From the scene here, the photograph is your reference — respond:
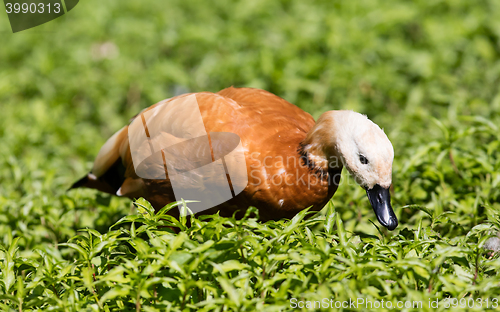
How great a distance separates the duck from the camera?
2590 mm

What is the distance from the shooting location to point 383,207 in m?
2.60

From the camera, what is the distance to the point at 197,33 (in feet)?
20.0

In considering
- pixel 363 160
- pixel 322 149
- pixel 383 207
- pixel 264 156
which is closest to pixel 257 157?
pixel 264 156

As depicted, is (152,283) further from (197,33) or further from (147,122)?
(197,33)

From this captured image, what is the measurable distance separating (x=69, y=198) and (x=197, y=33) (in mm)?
3431

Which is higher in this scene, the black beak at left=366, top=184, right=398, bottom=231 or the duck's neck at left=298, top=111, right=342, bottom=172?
the duck's neck at left=298, top=111, right=342, bottom=172

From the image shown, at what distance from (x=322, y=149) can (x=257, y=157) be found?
40 cm

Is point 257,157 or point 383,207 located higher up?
point 257,157

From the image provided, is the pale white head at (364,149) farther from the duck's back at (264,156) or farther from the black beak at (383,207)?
the duck's back at (264,156)

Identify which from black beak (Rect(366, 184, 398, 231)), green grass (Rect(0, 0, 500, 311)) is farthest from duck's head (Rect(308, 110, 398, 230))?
green grass (Rect(0, 0, 500, 311))

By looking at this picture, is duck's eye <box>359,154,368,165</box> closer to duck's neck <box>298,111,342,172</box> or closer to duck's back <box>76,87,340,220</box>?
duck's neck <box>298,111,342,172</box>

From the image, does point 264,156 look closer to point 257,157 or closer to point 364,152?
point 257,157

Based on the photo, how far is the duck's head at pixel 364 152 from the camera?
97.4 inches

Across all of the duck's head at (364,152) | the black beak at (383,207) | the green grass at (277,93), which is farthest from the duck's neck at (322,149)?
the green grass at (277,93)
